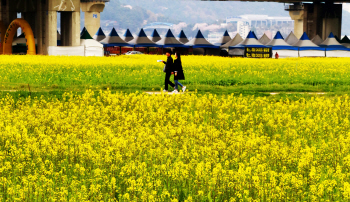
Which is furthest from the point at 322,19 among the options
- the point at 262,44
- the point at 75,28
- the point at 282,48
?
the point at 75,28

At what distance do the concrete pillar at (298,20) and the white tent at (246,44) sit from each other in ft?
115

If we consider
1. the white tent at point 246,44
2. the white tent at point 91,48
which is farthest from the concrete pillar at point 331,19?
the white tent at point 91,48

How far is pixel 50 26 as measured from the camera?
6088cm

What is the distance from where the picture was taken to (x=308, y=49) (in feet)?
247

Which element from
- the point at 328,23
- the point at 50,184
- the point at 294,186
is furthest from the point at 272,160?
the point at 328,23

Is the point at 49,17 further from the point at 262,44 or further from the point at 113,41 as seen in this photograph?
the point at 262,44

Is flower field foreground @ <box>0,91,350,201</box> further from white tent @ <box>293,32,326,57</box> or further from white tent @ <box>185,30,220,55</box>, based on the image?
white tent @ <box>185,30,220,55</box>

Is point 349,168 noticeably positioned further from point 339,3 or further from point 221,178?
point 339,3

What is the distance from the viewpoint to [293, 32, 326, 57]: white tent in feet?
248

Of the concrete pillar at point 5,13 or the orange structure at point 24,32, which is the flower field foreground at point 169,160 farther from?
the concrete pillar at point 5,13

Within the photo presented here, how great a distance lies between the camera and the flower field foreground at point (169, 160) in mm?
7609

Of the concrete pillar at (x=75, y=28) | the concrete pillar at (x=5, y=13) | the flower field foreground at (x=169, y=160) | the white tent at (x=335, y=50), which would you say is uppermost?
the concrete pillar at (x=5, y=13)

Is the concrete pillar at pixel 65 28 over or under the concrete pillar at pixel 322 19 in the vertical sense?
under

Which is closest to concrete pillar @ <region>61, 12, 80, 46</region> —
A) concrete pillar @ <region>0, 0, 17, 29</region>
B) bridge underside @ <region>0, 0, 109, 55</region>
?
bridge underside @ <region>0, 0, 109, 55</region>
